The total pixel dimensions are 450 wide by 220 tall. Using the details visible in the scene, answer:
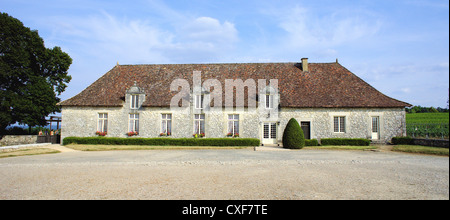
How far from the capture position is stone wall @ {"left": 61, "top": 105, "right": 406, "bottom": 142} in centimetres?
2234

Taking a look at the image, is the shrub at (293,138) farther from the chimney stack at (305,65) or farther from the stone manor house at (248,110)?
the chimney stack at (305,65)

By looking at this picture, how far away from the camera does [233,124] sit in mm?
23203

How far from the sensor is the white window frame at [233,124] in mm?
23188

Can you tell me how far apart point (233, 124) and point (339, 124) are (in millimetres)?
9394

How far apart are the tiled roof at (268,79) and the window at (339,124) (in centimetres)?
120

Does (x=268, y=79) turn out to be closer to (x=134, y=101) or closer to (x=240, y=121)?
(x=240, y=121)

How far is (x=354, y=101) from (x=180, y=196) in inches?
834

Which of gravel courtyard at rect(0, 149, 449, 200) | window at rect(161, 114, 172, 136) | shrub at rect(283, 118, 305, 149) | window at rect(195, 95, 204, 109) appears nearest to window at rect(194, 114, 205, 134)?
window at rect(195, 95, 204, 109)

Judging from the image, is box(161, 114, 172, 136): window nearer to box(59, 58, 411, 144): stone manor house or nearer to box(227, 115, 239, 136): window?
box(59, 58, 411, 144): stone manor house

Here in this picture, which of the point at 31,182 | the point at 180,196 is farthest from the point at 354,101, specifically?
the point at 31,182

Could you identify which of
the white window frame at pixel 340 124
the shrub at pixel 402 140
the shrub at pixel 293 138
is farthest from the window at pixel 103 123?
the shrub at pixel 402 140

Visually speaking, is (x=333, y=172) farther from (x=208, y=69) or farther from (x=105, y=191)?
(x=208, y=69)

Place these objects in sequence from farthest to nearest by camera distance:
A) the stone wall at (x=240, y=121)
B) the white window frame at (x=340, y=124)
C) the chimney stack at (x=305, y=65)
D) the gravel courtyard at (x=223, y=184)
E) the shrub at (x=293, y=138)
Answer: the chimney stack at (x=305, y=65), the white window frame at (x=340, y=124), the stone wall at (x=240, y=121), the shrub at (x=293, y=138), the gravel courtyard at (x=223, y=184)

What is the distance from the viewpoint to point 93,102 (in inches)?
942
